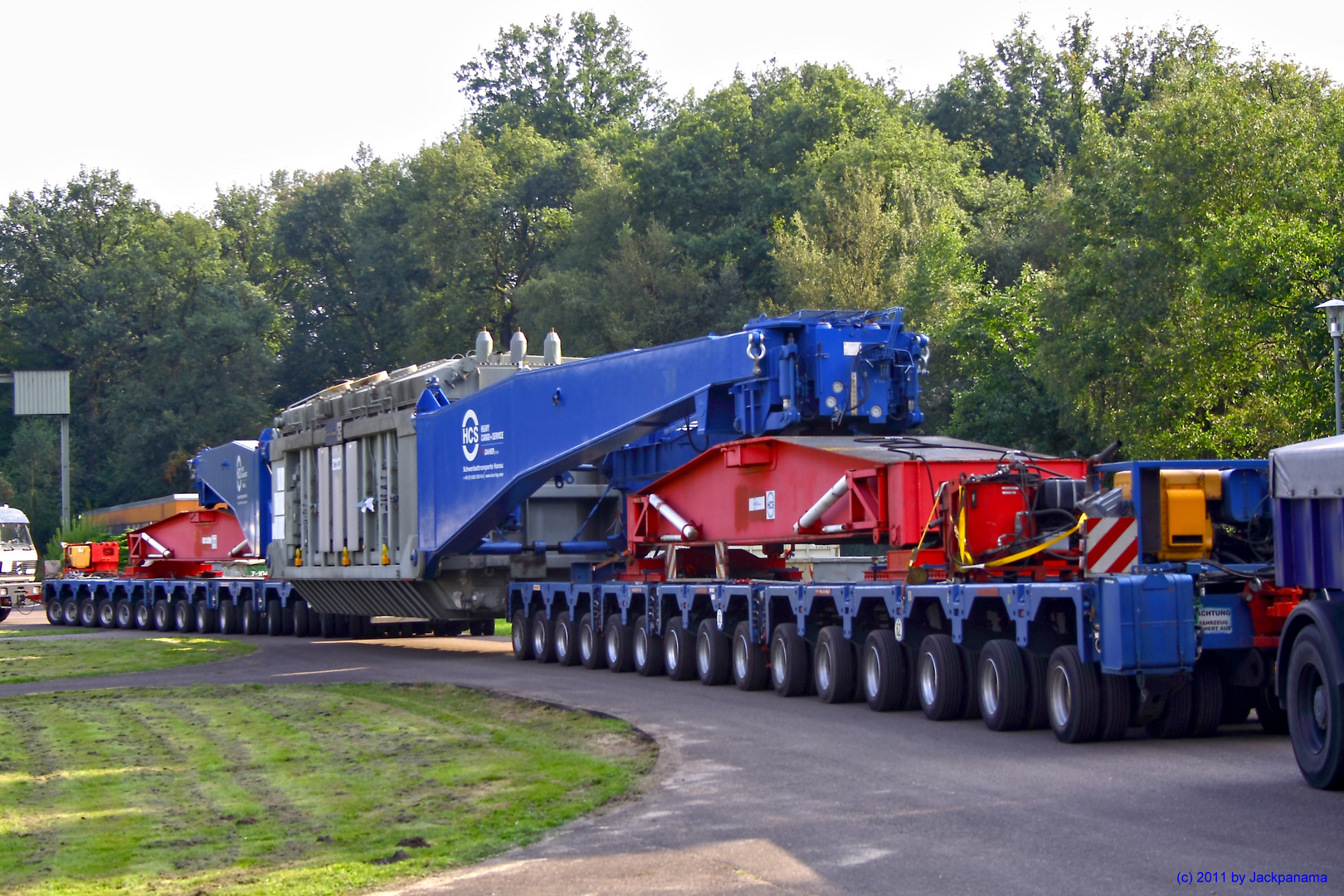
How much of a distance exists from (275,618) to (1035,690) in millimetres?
24591

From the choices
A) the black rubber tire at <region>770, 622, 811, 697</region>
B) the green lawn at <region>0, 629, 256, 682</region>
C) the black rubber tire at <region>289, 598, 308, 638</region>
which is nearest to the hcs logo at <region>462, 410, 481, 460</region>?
the green lawn at <region>0, 629, 256, 682</region>

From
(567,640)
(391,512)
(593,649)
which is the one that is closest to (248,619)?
(391,512)

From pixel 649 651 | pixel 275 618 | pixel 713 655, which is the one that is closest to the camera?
pixel 713 655

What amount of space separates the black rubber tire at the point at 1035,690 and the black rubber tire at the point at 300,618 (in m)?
23.2

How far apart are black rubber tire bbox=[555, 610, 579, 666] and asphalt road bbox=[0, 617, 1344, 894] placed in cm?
754

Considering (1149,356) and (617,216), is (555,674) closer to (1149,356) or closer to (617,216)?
(1149,356)

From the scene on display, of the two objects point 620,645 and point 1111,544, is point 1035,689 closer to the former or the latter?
point 1111,544

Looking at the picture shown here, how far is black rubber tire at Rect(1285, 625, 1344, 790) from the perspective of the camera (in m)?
10.0

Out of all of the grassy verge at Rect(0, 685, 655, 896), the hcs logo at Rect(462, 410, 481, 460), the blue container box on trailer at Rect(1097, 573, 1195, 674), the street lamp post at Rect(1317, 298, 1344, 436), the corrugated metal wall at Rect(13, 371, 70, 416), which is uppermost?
the corrugated metal wall at Rect(13, 371, 70, 416)

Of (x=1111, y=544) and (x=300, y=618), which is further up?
(x=1111, y=544)

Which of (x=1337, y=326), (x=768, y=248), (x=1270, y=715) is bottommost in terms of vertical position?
(x=1270, y=715)

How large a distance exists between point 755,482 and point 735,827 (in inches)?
383

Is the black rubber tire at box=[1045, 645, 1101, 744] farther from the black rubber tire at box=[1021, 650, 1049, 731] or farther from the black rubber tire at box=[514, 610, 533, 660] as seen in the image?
the black rubber tire at box=[514, 610, 533, 660]

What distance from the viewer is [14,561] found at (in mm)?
46406
